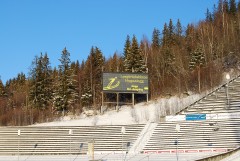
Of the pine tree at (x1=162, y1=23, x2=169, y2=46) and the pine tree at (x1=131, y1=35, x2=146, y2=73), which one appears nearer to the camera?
the pine tree at (x1=131, y1=35, x2=146, y2=73)

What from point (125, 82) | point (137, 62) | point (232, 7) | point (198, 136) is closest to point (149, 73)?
point (137, 62)

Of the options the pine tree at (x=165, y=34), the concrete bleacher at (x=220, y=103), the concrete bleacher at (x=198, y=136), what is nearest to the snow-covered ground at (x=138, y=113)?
the concrete bleacher at (x=220, y=103)

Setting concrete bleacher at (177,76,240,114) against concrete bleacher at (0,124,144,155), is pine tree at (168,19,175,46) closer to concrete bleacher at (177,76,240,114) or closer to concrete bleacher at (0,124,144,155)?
concrete bleacher at (177,76,240,114)

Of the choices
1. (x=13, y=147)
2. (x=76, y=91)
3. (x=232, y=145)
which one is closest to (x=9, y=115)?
(x=76, y=91)

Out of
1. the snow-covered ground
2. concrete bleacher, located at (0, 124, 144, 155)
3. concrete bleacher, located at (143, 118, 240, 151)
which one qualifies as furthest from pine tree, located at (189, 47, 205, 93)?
concrete bleacher, located at (0, 124, 144, 155)

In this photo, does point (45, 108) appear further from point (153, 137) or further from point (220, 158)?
point (220, 158)

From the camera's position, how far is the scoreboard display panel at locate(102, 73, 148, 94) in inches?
1724

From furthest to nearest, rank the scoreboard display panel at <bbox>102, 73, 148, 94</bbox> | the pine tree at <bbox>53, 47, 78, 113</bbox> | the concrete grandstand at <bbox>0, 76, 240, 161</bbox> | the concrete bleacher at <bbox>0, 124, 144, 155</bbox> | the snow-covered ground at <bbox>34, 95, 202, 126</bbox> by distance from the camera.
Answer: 1. the pine tree at <bbox>53, 47, 78, 113</bbox>
2. the scoreboard display panel at <bbox>102, 73, 148, 94</bbox>
3. the snow-covered ground at <bbox>34, 95, 202, 126</bbox>
4. the concrete bleacher at <bbox>0, 124, 144, 155</bbox>
5. the concrete grandstand at <bbox>0, 76, 240, 161</bbox>

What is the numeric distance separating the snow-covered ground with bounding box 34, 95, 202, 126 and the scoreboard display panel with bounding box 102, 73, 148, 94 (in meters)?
2.37

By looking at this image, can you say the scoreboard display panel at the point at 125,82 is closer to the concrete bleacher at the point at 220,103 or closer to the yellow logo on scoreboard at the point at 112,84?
the yellow logo on scoreboard at the point at 112,84

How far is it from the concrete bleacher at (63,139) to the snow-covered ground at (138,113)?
7798mm

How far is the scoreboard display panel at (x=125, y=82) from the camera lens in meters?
43.8

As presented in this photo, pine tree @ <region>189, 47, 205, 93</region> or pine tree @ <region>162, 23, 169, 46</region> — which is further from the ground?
pine tree @ <region>162, 23, 169, 46</region>

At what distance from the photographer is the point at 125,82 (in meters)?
44.1
